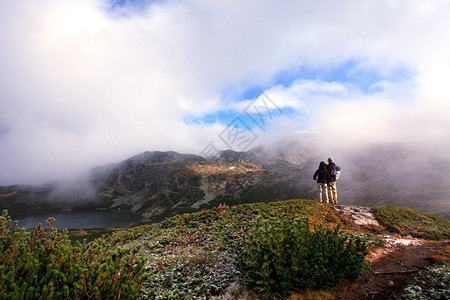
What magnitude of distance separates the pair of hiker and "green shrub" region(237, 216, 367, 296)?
560 inches

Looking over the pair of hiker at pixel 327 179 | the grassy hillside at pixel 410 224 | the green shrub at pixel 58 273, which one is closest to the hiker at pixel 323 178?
the pair of hiker at pixel 327 179

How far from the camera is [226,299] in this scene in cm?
734

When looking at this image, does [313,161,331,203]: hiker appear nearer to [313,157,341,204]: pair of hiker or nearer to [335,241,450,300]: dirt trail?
[313,157,341,204]: pair of hiker

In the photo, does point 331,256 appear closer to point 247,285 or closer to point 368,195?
point 247,285

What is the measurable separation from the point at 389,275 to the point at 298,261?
13.0 ft

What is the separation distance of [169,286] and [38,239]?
4707 millimetres

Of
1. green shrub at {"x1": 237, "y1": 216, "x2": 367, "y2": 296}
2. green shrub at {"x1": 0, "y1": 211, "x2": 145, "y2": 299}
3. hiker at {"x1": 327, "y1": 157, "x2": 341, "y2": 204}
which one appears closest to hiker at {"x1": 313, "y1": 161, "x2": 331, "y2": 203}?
hiker at {"x1": 327, "y1": 157, "x2": 341, "y2": 204}

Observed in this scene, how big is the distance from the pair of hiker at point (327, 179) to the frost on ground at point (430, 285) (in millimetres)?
13050

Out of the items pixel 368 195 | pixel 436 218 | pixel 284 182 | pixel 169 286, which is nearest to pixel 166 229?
pixel 169 286

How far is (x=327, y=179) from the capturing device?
20.3 meters

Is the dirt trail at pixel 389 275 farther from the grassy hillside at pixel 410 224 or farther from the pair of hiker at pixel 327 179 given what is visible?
the pair of hiker at pixel 327 179

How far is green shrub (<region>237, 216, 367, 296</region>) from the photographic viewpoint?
6.40 meters

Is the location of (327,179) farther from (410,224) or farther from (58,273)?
(58,273)

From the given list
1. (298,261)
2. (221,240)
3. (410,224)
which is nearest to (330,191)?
(410,224)
